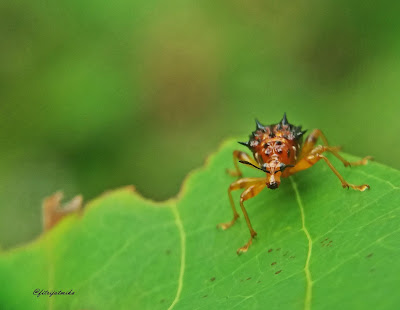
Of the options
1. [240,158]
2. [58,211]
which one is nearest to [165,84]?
[240,158]

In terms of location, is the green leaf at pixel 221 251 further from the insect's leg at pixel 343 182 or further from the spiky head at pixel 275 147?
the spiky head at pixel 275 147

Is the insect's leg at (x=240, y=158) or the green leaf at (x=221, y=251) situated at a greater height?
the insect's leg at (x=240, y=158)

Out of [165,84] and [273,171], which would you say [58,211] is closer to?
[273,171]

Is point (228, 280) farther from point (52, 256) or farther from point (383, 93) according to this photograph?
point (383, 93)

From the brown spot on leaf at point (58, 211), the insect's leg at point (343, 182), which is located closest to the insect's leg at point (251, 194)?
the insect's leg at point (343, 182)

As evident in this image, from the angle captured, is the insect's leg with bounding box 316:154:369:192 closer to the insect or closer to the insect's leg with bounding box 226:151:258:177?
the insect

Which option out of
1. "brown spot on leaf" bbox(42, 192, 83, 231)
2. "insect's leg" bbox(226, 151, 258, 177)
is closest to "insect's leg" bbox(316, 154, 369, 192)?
"insect's leg" bbox(226, 151, 258, 177)
